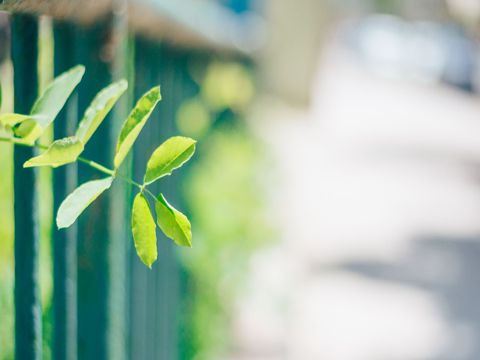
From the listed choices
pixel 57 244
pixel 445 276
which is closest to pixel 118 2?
pixel 57 244

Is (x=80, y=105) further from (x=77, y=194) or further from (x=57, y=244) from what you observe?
(x=77, y=194)

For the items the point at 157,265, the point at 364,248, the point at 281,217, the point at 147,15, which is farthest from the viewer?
the point at 364,248

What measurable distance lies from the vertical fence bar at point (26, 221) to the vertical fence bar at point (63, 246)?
0.59ft

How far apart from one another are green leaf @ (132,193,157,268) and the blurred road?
3316 millimetres

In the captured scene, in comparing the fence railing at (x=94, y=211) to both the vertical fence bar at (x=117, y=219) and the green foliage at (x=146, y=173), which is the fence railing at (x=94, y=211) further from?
the green foliage at (x=146, y=173)

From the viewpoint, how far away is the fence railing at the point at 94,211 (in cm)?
99

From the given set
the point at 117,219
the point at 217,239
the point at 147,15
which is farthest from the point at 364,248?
the point at 117,219

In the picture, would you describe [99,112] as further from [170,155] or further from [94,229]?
[94,229]

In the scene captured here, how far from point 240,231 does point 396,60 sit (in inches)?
876

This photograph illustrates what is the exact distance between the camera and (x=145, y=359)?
7.27 ft

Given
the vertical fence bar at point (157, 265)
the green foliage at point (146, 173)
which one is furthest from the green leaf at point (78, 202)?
the vertical fence bar at point (157, 265)

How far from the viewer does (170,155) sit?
0.66 m

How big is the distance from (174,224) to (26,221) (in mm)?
398

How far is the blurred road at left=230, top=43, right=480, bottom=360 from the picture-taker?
4.46 metres
